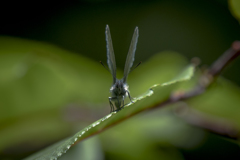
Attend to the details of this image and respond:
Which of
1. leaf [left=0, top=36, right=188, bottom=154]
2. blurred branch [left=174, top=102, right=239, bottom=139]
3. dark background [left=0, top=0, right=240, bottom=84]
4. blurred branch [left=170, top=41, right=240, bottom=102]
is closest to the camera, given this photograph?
blurred branch [left=170, top=41, right=240, bottom=102]

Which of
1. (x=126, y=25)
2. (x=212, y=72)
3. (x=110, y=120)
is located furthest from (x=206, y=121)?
(x=126, y=25)

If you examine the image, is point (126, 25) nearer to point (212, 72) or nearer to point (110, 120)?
point (212, 72)

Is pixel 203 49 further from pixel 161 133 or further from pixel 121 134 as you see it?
pixel 121 134

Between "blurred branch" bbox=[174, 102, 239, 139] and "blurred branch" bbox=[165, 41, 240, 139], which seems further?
"blurred branch" bbox=[174, 102, 239, 139]

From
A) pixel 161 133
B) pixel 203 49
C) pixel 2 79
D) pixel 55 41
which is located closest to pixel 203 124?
pixel 161 133

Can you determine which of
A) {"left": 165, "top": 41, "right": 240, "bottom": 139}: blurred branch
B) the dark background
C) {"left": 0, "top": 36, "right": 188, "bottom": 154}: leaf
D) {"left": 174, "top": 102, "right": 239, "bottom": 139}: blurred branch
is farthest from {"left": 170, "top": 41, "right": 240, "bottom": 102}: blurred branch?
the dark background

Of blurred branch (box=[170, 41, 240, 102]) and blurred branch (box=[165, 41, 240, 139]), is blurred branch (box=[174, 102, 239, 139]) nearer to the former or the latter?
blurred branch (box=[165, 41, 240, 139])
